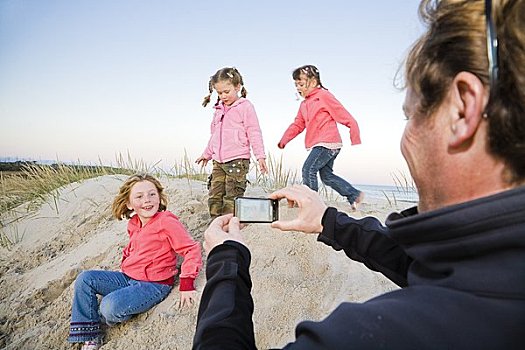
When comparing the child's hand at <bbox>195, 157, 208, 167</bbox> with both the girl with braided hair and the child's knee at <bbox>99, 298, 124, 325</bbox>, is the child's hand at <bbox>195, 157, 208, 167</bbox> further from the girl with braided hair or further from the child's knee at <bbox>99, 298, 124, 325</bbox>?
the child's knee at <bbox>99, 298, 124, 325</bbox>

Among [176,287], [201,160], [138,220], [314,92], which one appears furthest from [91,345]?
[314,92]

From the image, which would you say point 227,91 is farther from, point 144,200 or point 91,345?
point 91,345

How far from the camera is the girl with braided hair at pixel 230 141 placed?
15.3 ft

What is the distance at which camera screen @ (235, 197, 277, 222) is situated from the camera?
1.87m

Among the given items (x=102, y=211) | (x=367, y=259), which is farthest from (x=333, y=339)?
(x=102, y=211)

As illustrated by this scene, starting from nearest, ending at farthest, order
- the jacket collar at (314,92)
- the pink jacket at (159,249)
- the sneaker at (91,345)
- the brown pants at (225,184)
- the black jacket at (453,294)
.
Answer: the black jacket at (453,294) < the sneaker at (91,345) < the pink jacket at (159,249) < the brown pants at (225,184) < the jacket collar at (314,92)

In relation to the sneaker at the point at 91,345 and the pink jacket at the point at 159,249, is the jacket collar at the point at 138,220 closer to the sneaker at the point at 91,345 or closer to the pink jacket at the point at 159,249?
the pink jacket at the point at 159,249

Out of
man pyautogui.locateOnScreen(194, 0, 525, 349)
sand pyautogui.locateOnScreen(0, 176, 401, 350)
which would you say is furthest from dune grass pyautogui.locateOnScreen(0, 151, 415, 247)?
man pyautogui.locateOnScreen(194, 0, 525, 349)

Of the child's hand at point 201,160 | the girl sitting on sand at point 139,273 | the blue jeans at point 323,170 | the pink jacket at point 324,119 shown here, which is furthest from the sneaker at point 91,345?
the pink jacket at point 324,119

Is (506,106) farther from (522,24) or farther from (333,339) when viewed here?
(333,339)

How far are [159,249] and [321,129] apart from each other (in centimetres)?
250

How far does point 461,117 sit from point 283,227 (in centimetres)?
99

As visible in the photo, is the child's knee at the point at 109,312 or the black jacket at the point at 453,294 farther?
the child's knee at the point at 109,312

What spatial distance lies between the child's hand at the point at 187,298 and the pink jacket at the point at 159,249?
0.21 m
